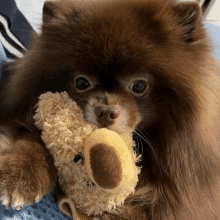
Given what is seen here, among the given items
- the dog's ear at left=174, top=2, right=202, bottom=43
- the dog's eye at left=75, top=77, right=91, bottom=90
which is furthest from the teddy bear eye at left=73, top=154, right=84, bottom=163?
the dog's ear at left=174, top=2, right=202, bottom=43

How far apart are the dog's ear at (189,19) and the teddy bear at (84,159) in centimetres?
49

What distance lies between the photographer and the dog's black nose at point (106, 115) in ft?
3.08

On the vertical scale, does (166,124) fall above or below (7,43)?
above

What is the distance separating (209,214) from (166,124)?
0.40m

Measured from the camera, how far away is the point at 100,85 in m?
1.05

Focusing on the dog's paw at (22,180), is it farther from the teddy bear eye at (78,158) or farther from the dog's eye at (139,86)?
the dog's eye at (139,86)

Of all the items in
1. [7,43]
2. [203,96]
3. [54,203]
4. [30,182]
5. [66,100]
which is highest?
[203,96]

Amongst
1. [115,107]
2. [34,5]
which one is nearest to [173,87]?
[115,107]

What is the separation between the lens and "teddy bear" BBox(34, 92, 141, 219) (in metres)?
0.77

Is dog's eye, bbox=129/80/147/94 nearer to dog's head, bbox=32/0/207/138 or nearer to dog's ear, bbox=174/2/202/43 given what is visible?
dog's head, bbox=32/0/207/138

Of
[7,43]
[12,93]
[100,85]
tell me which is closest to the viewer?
[100,85]

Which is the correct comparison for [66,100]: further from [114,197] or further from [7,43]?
[7,43]

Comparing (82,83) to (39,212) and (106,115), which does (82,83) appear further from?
(39,212)

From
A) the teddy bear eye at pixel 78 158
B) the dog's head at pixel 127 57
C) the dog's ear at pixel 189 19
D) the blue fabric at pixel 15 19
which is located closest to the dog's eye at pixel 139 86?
the dog's head at pixel 127 57
